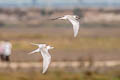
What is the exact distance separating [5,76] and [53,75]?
2303 millimetres

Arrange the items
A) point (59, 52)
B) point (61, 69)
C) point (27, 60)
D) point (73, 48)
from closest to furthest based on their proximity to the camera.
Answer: point (61, 69)
point (27, 60)
point (59, 52)
point (73, 48)

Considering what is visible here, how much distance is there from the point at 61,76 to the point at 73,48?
2097 cm

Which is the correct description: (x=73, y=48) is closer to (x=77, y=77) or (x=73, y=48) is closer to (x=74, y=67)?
(x=74, y=67)

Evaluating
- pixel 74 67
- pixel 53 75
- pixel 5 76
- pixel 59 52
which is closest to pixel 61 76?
pixel 53 75

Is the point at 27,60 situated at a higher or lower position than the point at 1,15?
higher

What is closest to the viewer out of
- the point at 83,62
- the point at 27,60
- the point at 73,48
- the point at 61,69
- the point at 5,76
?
the point at 5,76

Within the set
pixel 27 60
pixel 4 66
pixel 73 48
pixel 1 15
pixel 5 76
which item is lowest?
pixel 1 15

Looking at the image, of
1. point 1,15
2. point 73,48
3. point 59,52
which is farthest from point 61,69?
point 1,15

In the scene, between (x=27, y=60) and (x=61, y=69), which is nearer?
(x=61, y=69)

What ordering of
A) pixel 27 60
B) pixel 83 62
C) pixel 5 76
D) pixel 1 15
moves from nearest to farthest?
pixel 5 76 → pixel 83 62 → pixel 27 60 → pixel 1 15

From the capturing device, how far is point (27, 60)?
33875mm

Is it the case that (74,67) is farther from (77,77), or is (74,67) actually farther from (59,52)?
(59,52)

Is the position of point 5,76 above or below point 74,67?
above

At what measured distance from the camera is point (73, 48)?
1779 inches
